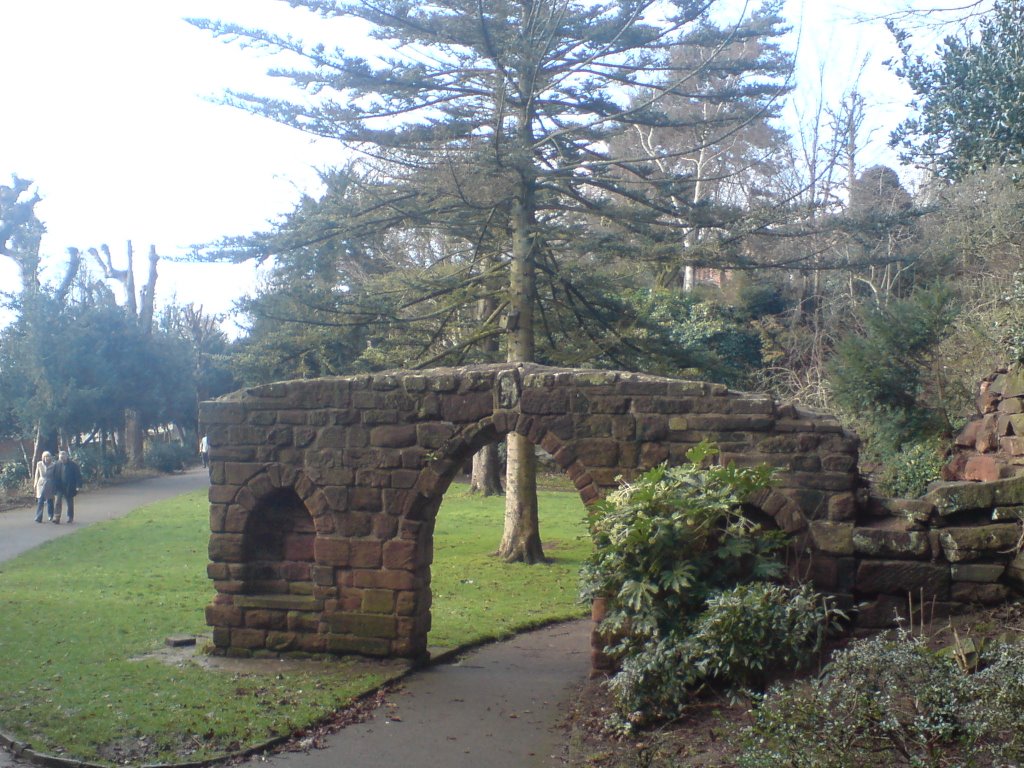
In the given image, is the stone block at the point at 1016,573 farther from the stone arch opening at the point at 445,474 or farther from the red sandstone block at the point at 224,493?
the red sandstone block at the point at 224,493

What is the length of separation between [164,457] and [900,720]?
36676mm

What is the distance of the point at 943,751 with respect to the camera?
4.83 m

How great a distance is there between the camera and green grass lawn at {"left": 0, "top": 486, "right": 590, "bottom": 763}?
24.0 feet

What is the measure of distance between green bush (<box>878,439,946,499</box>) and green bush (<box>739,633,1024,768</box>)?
964 centimetres

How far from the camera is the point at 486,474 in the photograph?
27297mm

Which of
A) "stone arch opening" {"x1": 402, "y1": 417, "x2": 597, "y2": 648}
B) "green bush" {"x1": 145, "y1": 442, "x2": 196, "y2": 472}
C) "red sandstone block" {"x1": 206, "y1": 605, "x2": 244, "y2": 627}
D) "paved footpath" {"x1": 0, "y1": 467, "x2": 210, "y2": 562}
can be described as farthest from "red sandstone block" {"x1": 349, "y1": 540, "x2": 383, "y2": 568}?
"green bush" {"x1": 145, "y1": 442, "x2": 196, "y2": 472}

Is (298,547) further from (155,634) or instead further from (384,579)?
(155,634)

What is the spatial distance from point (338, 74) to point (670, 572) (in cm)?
1029

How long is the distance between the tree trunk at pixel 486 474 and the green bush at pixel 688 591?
1909 centimetres

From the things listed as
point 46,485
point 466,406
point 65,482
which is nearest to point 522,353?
point 466,406

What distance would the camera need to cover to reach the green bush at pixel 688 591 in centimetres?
683

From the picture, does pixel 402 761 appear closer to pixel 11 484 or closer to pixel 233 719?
pixel 233 719

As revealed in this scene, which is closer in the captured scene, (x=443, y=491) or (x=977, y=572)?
(x=977, y=572)

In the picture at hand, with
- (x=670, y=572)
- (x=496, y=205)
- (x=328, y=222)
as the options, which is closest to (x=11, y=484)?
(x=328, y=222)
